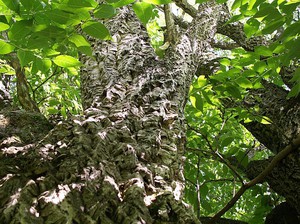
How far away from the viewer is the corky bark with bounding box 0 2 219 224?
1.10m

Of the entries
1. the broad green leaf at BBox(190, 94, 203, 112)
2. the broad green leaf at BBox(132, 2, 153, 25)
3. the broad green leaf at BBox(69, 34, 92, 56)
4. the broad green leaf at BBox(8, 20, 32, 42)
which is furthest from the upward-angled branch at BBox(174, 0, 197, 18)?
the broad green leaf at BBox(8, 20, 32, 42)

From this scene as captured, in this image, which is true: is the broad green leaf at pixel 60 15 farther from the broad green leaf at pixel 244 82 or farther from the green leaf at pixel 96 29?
the broad green leaf at pixel 244 82

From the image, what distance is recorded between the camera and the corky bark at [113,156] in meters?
1.10

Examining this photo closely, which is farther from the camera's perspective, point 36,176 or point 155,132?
point 155,132

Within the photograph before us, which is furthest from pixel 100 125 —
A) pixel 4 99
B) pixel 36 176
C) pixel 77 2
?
pixel 4 99

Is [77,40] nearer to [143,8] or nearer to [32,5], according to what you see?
[32,5]

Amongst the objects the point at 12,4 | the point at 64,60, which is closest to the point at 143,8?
the point at 64,60

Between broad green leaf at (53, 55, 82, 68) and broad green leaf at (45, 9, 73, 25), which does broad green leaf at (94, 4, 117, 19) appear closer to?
broad green leaf at (45, 9, 73, 25)

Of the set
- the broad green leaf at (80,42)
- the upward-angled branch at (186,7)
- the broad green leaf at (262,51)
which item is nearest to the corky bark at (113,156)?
the broad green leaf at (80,42)

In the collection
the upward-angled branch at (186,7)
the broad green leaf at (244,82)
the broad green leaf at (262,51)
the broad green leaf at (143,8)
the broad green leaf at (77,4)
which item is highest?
the upward-angled branch at (186,7)

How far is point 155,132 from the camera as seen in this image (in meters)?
1.63

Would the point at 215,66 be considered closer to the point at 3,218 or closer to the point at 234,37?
the point at 234,37

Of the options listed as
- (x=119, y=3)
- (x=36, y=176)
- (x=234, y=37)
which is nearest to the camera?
(x=36, y=176)

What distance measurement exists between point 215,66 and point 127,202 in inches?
117
